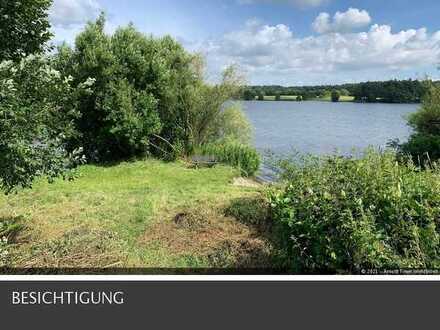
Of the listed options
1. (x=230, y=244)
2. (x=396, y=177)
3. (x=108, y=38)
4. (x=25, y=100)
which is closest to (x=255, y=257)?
(x=230, y=244)

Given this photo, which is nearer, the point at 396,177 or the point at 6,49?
the point at 396,177

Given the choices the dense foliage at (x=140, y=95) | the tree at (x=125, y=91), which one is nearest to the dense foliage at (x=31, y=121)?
the dense foliage at (x=140, y=95)

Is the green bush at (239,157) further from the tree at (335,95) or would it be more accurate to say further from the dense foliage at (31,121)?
the tree at (335,95)

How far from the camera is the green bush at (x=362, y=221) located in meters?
3.65

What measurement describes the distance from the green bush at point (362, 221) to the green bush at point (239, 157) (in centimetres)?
1023

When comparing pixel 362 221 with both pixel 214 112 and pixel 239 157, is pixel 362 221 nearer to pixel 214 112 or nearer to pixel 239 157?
pixel 239 157

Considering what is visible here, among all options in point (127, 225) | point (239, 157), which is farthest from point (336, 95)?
point (127, 225)
